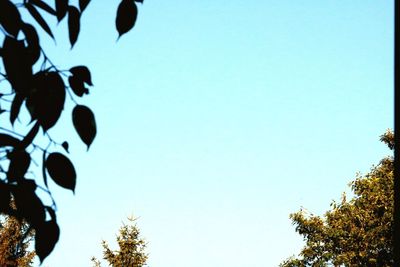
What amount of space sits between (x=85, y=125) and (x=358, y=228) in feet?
111

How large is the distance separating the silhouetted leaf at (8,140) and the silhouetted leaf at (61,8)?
44 centimetres

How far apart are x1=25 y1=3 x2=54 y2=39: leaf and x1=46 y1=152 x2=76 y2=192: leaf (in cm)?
40

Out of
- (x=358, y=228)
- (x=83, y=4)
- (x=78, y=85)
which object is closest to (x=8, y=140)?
(x=78, y=85)

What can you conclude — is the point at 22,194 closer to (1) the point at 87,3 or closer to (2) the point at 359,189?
(1) the point at 87,3

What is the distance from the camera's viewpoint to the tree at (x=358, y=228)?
32.2 metres

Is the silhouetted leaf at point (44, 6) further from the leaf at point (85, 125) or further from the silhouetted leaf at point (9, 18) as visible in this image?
the leaf at point (85, 125)

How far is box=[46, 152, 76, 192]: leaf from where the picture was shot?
164 cm

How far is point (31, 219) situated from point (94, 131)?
351 mm

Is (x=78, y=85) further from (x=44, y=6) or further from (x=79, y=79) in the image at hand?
(x=44, y=6)

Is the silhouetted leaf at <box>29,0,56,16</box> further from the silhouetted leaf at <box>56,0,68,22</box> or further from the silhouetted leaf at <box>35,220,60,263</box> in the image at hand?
the silhouetted leaf at <box>35,220,60,263</box>

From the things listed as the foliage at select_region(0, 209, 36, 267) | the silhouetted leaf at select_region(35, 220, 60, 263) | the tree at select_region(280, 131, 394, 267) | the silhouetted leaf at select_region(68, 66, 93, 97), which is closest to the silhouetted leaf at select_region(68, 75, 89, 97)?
the silhouetted leaf at select_region(68, 66, 93, 97)

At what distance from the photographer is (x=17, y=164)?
64.4 inches

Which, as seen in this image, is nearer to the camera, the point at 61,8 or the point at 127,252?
the point at 61,8

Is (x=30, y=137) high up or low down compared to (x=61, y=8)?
down
